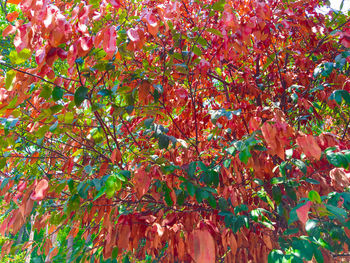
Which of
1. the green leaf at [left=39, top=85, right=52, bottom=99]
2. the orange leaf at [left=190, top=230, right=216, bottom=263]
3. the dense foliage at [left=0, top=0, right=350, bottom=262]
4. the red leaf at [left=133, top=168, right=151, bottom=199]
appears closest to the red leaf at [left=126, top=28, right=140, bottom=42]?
the dense foliage at [left=0, top=0, right=350, bottom=262]

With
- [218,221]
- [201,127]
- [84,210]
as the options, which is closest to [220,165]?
[218,221]

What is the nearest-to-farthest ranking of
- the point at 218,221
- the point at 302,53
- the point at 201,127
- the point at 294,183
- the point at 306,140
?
the point at 306,140 → the point at 294,183 → the point at 218,221 → the point at 302,53 → the point at 201,127

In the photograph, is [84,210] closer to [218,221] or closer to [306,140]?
[218,221]

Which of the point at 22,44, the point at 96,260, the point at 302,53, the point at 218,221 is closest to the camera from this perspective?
the point at 22,44

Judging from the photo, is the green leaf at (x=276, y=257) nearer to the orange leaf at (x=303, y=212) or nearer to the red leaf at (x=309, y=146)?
the orange leaf at (x=303, y=212)

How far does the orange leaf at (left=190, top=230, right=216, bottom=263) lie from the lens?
0.77 metres

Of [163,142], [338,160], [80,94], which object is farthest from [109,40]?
[338,160]

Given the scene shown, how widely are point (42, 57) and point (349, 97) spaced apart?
1.41 meters

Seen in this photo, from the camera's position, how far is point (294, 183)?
1.18 m

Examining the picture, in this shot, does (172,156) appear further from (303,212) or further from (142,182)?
(303,212)

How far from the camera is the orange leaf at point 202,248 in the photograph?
2.54 feet

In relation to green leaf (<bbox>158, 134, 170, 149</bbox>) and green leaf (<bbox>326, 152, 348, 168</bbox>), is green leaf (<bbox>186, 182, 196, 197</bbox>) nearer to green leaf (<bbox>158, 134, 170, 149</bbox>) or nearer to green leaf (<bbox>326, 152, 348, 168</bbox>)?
green leaf (<bbox>158, 134, 170, 149</bbox>)

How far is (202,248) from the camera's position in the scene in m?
0.80

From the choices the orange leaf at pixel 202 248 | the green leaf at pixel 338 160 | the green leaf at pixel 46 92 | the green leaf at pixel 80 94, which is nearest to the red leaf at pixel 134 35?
the green leaf at pixel 80 94
